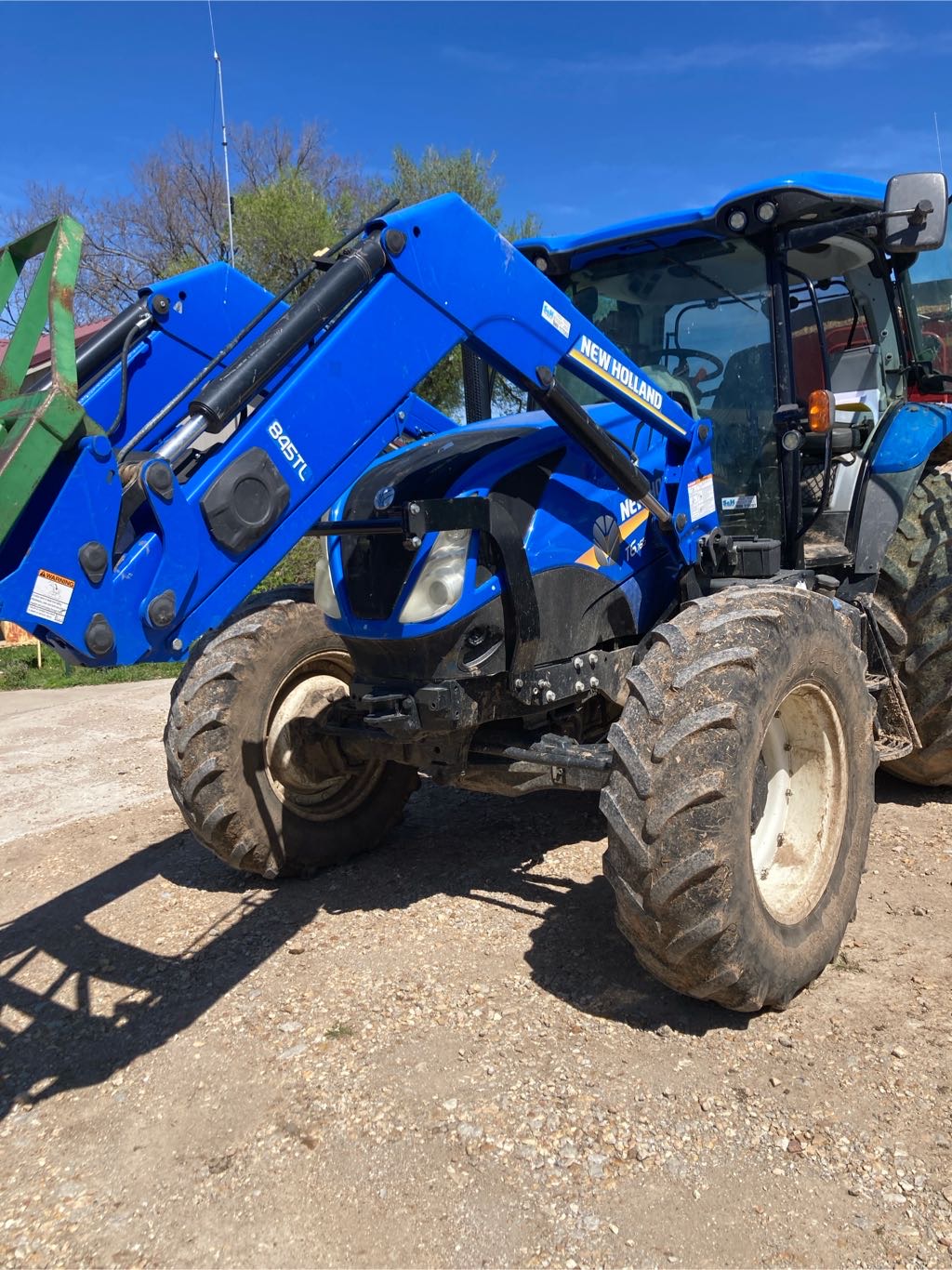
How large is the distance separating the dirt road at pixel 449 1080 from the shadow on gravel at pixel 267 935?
1 centimetres

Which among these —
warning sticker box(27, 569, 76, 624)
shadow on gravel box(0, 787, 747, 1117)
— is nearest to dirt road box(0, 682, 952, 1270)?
shadow on gravel box(0, 787, 747, 1117)

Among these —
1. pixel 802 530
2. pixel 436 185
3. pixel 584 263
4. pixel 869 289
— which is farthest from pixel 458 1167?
pixel 436 185

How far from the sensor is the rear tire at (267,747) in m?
4.19

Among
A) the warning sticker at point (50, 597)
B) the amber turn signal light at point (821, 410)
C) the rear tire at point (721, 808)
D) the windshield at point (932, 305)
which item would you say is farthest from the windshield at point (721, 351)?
the warning sticker at point (50, 597)

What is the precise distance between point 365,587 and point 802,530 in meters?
2.06

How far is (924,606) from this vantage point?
4.70m

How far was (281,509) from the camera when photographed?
2936mm

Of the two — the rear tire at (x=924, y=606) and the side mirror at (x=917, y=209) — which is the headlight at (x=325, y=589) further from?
the rear tire at (x=924, y=606)

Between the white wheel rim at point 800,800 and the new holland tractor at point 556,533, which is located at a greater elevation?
the new holland tractor at point 556,533

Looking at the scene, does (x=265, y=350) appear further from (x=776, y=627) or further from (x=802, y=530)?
(x=802, y=530)

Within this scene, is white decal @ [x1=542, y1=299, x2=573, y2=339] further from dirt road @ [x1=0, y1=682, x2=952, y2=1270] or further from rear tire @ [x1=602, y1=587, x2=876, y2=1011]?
dirt road @ [x1=0, y1=682, x2=952, y2=1270]

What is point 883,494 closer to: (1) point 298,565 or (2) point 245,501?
(2) point 245,501

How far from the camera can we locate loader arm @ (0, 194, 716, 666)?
2.53m

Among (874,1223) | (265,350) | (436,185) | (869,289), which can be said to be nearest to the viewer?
(874,1223)
